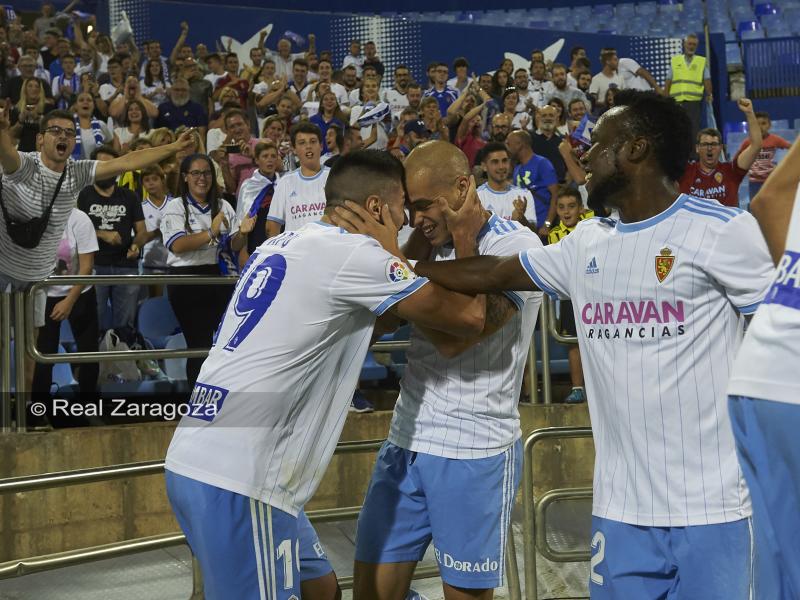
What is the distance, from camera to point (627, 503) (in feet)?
9.87

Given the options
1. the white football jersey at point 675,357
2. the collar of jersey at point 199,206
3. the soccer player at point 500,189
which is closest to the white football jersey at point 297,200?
the collar of jersey at point 199,206

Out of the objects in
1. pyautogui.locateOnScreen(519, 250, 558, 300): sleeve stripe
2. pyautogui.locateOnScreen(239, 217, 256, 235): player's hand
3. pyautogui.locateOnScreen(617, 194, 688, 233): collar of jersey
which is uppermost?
pyautogui.locateOnScreen(617, 194, 688, 233): collar of jersey

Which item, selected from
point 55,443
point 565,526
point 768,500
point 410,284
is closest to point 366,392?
point 565,526

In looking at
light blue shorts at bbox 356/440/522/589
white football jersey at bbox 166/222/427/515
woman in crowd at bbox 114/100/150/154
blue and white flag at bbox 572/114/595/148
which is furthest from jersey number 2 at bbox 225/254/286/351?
blue and white flag at bbox 572/114/595/148

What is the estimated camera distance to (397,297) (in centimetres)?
323

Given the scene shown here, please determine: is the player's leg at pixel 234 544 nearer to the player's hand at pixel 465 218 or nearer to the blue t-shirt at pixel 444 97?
the player's hand at pixel 465 218

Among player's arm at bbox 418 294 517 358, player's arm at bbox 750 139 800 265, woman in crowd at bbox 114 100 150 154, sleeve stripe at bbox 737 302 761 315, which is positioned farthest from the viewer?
woman in crowd at bbox 114 100 150 154

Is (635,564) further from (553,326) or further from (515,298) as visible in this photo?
(553,326)

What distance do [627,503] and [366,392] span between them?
5476 mm

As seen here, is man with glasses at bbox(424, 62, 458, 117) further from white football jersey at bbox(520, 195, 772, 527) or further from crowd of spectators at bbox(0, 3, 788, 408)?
white football jersey at bbox(520, 195, 772, 527)

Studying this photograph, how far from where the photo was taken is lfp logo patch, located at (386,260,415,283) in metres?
3.24

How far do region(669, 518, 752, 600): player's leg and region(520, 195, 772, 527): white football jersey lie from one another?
0.11 feet

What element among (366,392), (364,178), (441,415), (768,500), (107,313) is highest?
(364,178)

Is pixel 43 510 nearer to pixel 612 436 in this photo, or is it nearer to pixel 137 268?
pixel 137 268
